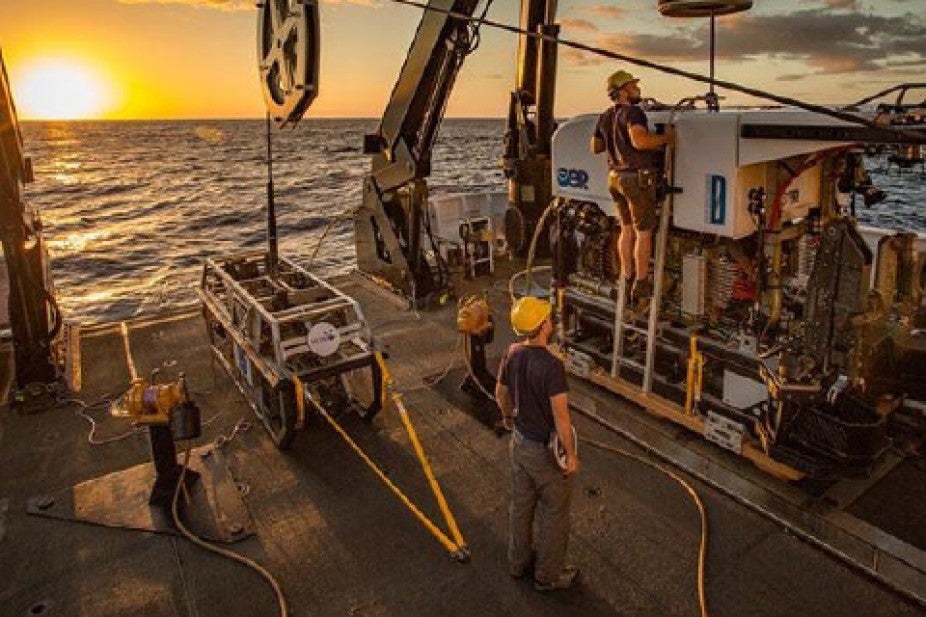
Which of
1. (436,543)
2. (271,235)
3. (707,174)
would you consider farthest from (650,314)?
(271,235)

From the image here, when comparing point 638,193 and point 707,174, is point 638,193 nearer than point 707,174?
No

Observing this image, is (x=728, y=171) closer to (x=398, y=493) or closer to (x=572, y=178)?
(x=572, y=178)

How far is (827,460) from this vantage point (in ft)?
19.4

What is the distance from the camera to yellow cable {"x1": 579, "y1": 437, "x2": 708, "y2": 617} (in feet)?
15.7

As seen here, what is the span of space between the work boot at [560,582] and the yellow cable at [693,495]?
950 millimetres

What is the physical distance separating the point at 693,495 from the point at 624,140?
3.65 meters

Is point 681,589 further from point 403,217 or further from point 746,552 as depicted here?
point 403,217

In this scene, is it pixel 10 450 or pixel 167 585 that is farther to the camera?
pixel 10 450

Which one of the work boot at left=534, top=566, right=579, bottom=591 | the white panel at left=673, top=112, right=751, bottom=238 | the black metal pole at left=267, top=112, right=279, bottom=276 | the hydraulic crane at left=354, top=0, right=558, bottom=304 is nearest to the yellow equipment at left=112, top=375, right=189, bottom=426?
the black metal pole at left=267, top=112, right=279, bottom=276

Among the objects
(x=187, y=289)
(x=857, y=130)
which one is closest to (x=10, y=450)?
(x=857, y=130)

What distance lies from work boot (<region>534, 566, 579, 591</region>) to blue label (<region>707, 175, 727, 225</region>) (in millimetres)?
3754

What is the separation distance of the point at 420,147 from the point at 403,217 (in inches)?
57.5

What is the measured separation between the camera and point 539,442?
4.62 m

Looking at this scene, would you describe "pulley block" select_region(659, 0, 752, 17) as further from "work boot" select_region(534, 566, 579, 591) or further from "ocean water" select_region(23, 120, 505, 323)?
"ocean water" select_region(23, 120, 505, 323)
